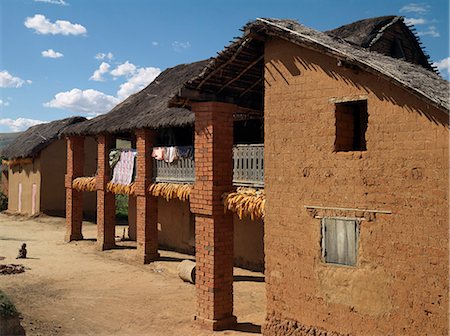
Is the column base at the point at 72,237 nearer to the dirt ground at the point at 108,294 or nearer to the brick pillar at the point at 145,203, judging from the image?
the dirt ground at the point at 108,294

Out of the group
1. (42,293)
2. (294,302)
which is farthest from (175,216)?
(294,302)

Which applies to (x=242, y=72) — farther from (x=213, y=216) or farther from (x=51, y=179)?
(x=51, y=179)

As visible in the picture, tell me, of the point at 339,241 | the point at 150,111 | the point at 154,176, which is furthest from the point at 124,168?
the point at 339,241

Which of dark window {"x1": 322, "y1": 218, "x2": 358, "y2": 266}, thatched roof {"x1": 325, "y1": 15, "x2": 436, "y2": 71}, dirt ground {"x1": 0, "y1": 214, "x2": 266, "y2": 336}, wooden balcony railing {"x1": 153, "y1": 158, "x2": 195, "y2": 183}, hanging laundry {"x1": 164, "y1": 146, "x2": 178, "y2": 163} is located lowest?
dirt ground {"x1": 0, "y1": 214, "x2": 266, "y2": 336}

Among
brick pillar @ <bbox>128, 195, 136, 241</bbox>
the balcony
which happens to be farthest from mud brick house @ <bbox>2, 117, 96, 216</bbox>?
the balcony

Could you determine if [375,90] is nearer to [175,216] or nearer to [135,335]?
[135,335]

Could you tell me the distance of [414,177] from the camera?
20.9 feet

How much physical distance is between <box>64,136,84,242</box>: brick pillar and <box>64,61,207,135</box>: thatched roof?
766 millimetres

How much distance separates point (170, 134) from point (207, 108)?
24.4 feet

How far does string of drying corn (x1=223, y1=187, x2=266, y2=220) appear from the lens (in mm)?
8883

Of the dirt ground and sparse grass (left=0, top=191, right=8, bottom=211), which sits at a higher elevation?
sparse grass (left=0, top=191, right=8, bottom=211)

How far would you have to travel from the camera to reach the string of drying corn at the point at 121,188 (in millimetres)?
17062

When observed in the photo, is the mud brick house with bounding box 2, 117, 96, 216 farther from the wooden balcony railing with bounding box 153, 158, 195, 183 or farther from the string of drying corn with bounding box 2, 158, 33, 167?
the wooden balcony railing with bounding box 153, 158, 195, 183

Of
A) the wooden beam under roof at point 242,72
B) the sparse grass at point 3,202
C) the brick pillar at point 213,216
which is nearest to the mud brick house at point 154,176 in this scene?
the brick pillar at point 213,216
